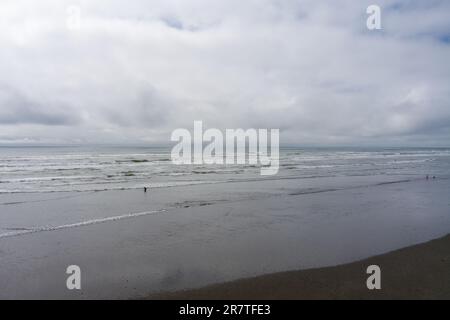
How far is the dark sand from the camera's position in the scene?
18.9ft

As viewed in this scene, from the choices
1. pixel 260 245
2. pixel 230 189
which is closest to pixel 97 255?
pixel 260 245

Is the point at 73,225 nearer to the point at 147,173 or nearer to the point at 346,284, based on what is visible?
the point at 346,284

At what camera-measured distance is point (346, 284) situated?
6176 mm

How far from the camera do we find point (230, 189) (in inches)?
794

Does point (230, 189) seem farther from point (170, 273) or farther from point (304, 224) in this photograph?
point (170, 273)

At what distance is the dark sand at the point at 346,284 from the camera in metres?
5.75

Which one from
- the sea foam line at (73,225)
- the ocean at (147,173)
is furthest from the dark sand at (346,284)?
the ocean at (147,173)

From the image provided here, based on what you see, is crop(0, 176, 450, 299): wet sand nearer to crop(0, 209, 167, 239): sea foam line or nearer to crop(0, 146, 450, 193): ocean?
crop(0, 209, 167, 239): sea foam line

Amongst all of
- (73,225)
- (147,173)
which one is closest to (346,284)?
(73,225)

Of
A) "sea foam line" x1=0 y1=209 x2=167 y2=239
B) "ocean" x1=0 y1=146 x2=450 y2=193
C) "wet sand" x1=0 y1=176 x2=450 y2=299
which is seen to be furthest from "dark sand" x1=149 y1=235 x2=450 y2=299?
"ocean" x1=0 y1=146 x2=450 y2=193

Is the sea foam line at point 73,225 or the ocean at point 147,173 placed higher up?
the ocean at point 147,173

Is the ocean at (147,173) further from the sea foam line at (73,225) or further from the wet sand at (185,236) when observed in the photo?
the sea foam line at (73,225)

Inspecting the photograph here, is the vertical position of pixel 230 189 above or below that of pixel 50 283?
above
